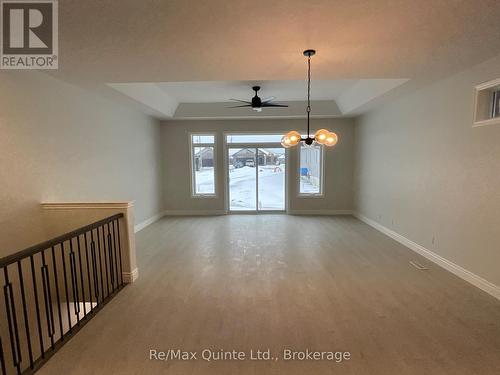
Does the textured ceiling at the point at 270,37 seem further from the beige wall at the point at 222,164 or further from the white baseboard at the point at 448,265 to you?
the beige wall at the point at 222,164

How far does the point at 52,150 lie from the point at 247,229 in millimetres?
3841

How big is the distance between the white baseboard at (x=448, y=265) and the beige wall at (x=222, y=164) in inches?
76.3

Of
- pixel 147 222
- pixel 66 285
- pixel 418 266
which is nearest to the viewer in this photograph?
pixel 66 285

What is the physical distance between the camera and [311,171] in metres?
7.32

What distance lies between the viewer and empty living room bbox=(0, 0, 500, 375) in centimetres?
202

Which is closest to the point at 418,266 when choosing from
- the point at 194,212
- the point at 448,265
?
the point at 448,265

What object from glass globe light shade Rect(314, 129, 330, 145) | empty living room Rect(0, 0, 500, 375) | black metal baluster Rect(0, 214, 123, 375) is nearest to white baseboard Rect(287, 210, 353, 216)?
empty living room Rect(0, 0, 500, 375)

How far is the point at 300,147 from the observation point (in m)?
7.18

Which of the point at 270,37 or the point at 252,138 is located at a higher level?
the point at 270,37

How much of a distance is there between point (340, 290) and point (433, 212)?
213cm

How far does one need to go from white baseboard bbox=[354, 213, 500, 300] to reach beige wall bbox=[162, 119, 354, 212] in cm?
A: 194

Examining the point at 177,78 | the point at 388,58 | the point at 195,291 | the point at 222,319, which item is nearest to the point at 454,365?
the point at 222,319

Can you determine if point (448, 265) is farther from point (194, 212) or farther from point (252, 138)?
point (194, 212)

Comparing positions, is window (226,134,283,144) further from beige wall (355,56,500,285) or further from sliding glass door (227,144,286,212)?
beige wall (355,56,500,285)
